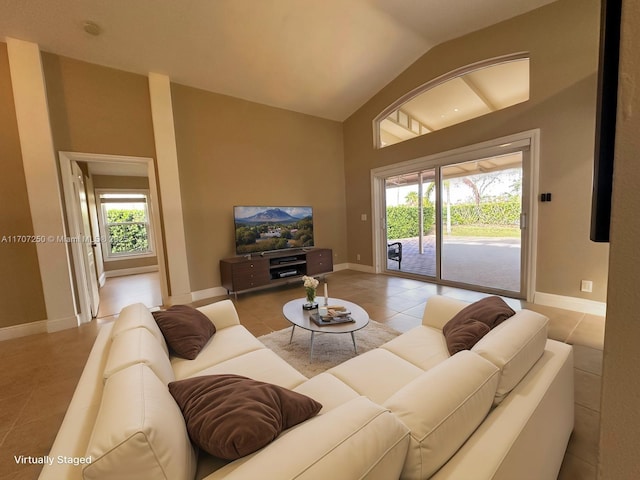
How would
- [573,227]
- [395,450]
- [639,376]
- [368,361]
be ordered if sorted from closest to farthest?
[639,376] < [395,450] < [368,361] < [573,227]

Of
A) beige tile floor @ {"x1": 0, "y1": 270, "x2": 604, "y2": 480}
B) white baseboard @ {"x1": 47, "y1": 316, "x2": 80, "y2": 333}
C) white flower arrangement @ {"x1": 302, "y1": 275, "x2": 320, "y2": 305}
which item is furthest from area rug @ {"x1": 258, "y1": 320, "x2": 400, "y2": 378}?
white baseboard @ {"x1": 47, "y1": 316, "x2": 80, "y2": 333}

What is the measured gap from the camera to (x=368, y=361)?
5.32 feet

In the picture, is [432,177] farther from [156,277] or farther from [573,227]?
[156,277]

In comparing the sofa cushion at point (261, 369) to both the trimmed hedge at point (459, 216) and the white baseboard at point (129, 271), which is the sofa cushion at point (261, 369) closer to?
the trimmed hedge at point (459, 216)

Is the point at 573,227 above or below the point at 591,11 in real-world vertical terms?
below

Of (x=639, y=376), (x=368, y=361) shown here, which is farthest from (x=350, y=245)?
(x=639, y=376)

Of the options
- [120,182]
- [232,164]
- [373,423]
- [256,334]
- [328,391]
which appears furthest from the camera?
[120,182]

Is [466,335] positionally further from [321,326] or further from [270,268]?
[270,268]

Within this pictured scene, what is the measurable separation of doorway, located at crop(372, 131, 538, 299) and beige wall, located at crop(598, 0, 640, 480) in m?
3.85

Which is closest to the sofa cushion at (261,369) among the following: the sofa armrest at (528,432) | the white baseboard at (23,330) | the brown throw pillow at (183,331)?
the brown throw pillow at (183,331)

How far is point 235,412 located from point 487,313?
1494mm

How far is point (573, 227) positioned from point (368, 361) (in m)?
3.31

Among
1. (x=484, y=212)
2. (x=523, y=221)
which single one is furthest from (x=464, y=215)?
(x=523, y=221)

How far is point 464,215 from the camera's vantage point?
4555 mm
